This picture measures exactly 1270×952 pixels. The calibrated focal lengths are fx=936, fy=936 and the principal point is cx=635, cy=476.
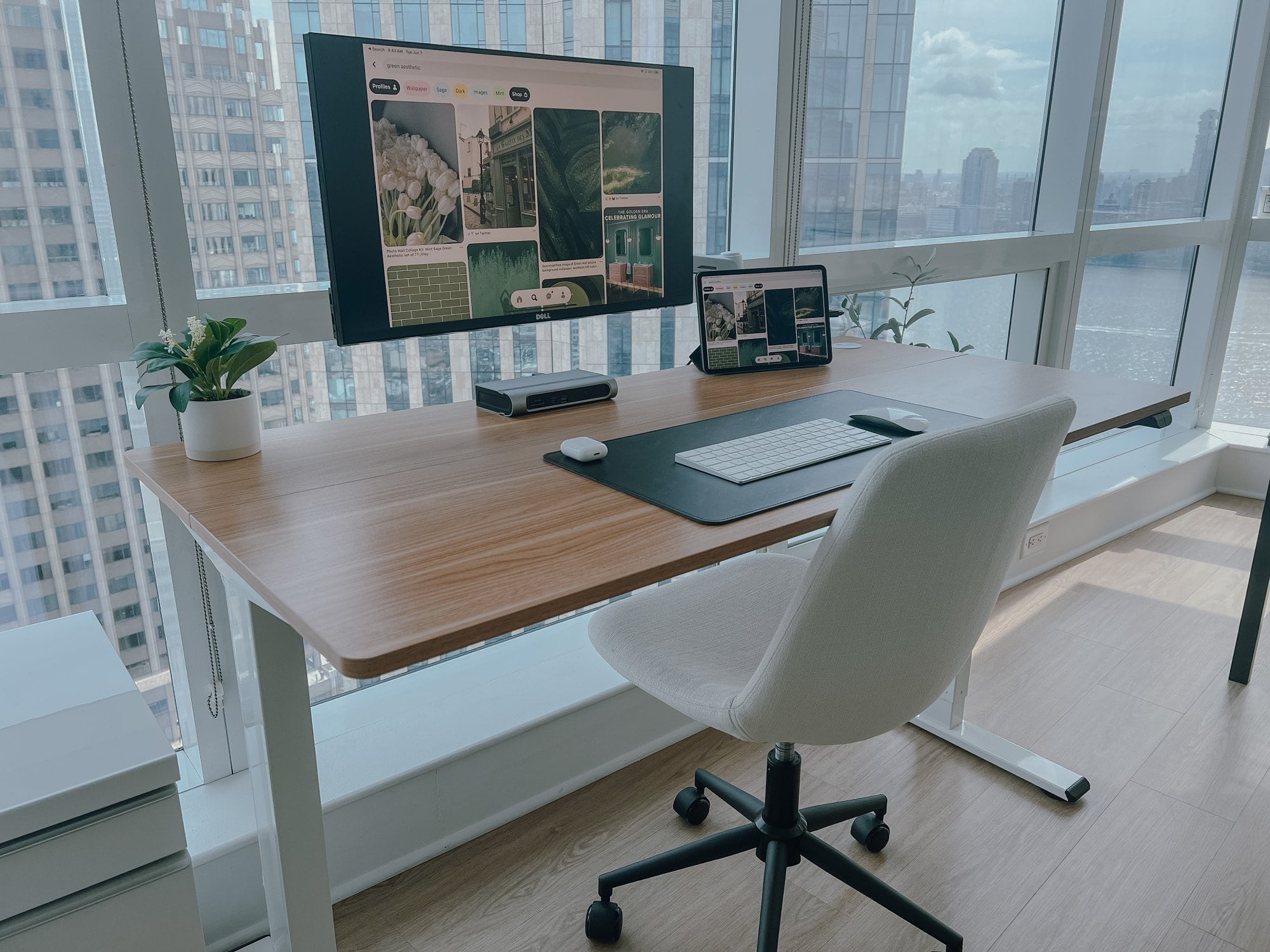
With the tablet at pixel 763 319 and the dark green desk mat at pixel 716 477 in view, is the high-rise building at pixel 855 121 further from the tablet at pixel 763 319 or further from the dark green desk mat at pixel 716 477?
the dark green desk mat at pixel 716 477

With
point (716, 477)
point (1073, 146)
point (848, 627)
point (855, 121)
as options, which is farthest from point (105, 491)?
point (1073, 146)

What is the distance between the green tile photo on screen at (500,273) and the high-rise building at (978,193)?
1818 millimetres

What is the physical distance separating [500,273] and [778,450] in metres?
0.53

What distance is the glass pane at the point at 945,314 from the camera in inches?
102

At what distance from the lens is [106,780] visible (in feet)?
3.24

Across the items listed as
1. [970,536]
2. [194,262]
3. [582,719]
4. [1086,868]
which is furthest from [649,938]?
[194,262]

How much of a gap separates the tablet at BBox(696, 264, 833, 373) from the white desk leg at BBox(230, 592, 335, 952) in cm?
102

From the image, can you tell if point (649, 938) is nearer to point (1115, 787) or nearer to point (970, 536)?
point (970, 536)

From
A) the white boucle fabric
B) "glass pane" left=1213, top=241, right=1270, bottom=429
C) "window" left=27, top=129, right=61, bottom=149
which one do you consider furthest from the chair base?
"glass pane" left=1213, top=241, right=1270, bottom=429

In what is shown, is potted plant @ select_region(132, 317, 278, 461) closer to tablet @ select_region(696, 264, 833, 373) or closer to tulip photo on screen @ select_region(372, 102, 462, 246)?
tulip photo on screen @ select_region(372, 102, 462, 246)

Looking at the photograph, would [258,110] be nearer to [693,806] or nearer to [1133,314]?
[693,806]

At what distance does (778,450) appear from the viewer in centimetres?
130

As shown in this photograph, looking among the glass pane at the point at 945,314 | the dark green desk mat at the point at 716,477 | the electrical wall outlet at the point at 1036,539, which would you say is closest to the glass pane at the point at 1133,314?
the glass pane at the point at 945,314

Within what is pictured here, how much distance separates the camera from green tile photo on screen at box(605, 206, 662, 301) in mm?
1609
